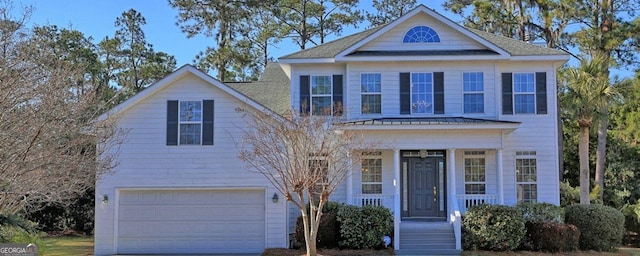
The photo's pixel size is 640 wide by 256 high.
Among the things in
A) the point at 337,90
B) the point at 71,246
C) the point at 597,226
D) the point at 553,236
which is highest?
the point at 337,90

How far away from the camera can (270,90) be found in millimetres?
23000

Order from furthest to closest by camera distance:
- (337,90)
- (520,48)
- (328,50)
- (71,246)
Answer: (71,246) < (328,50) < (520,48) < (337,90)

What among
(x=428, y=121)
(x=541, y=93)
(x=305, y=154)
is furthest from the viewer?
(x=541, y=93)

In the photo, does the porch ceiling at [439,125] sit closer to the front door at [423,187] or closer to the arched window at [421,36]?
the front door at [423,187]

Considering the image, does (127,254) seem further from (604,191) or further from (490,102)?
(604,191)

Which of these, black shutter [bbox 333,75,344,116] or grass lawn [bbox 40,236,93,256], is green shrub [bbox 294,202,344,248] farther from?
grass lawn [bbox 40,236,93,256]

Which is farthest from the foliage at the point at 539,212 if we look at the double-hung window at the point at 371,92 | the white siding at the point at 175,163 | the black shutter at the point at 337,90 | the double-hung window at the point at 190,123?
the double-hung window at the point at 190,123

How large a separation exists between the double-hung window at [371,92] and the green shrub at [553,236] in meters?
5.85

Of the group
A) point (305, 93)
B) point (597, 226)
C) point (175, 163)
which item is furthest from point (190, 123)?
point (597, 226)

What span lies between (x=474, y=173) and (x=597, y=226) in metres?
3.88

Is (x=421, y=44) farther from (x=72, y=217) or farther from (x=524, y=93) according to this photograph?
(x=72, y=217)

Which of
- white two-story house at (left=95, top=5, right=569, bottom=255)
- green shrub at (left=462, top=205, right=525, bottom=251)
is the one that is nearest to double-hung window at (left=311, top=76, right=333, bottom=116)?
white two-story house at (left=95, top=5, right=569, bottom=255)

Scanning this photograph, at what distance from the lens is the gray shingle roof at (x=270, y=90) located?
70.1 feet

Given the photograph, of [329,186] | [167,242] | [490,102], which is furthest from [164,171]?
[490,102]
